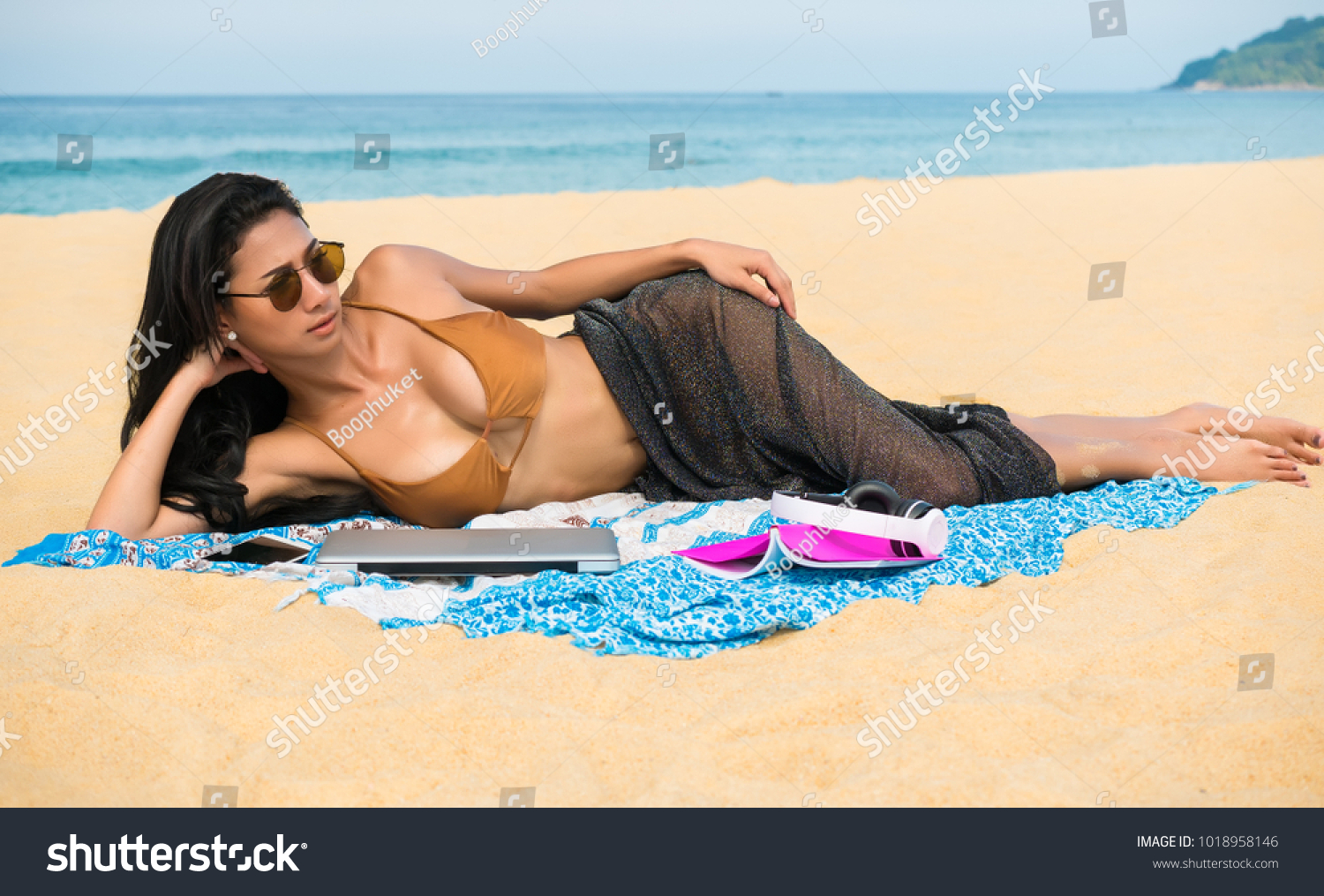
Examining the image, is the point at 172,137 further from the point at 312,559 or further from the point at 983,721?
the point at 983,721

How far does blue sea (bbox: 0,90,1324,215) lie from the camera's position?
16.9m

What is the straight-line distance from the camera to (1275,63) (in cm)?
5116

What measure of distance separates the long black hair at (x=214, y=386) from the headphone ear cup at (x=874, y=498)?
1.58 metres

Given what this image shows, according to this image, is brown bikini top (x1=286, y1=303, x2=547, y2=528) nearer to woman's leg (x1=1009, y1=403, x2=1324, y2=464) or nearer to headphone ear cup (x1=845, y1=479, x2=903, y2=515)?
headphone ear cup (x1=845, y1=479, x2=903, y2=515)

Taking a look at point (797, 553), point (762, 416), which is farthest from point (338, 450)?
point (797, 553)

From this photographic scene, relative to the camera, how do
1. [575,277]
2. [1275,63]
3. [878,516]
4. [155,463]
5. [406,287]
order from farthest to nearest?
1. [1275,63]
2. [575,277]
3. [406,287]
4. [155,463]
5. [878,516]

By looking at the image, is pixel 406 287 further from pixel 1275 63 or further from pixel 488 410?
pixel 1275 63

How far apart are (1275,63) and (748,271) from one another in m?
59.7

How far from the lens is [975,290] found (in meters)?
6.93

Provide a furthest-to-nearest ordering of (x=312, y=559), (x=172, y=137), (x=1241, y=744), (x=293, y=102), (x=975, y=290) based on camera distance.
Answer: (x=293, y=102)
(x=172, y=137)
(x=975, y=290)
(x=312, y=559)
(x=1241, y=744)

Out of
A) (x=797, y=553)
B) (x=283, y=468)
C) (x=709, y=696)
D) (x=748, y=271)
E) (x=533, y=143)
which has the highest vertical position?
(x=533, y=143)

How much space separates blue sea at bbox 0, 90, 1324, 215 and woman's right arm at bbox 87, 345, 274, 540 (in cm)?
1145

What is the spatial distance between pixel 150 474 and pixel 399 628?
3.42 ft
